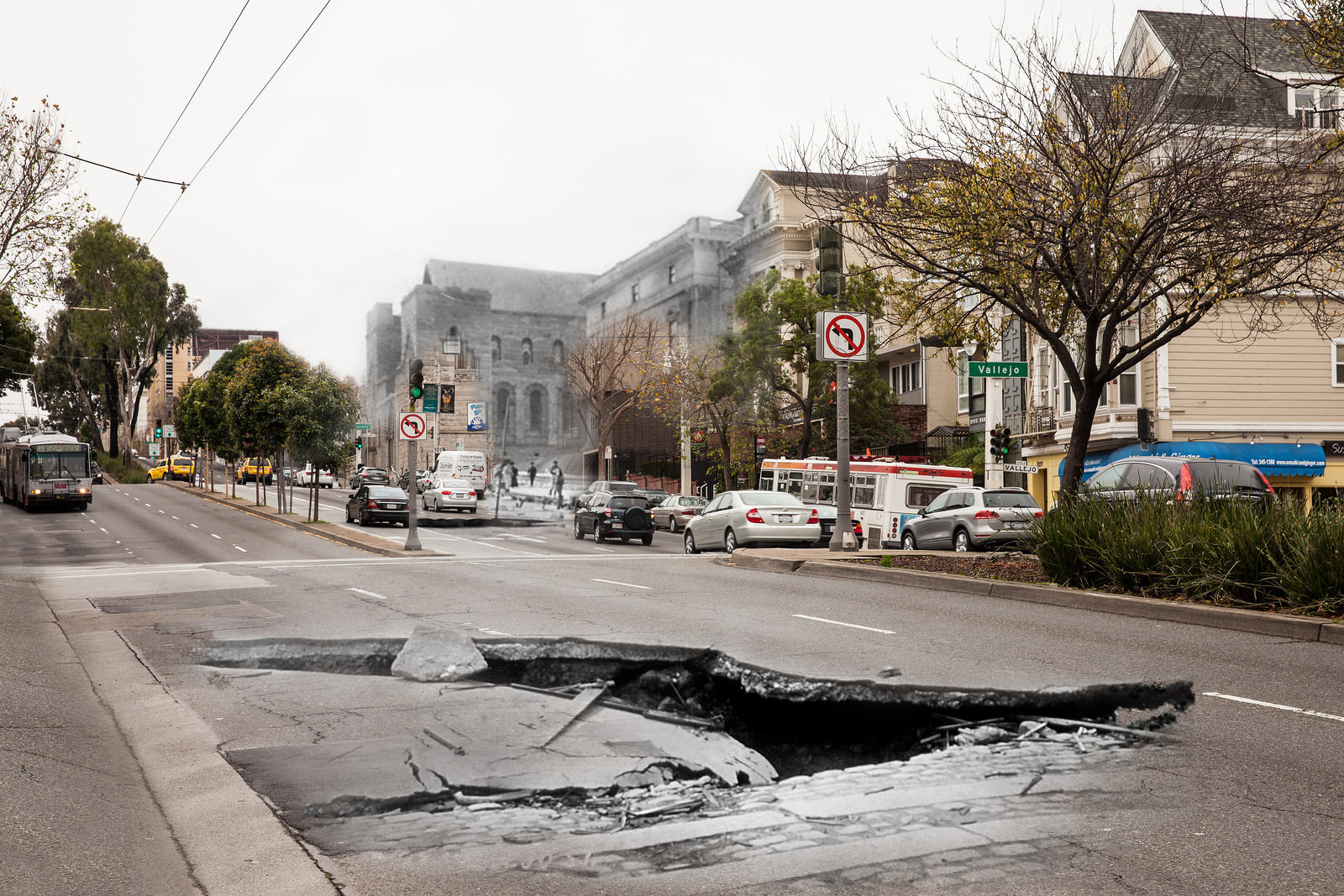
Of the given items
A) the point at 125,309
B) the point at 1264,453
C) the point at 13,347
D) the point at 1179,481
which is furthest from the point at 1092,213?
the point at 125,309

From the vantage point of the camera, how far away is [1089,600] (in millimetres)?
12656

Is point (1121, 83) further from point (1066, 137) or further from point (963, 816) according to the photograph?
point (963, 816)

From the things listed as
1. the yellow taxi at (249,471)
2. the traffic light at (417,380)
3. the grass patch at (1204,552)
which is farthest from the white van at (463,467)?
the yellow taxi at (249,471)

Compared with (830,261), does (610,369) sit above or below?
below

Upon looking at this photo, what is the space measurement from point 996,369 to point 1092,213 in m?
5.04

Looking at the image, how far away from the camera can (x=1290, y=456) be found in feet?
103

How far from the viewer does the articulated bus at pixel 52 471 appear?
45.2 meters

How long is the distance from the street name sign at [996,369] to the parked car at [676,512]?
1911 centimetres

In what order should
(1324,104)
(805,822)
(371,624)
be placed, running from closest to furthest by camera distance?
(805,822) < (371,624) < (1324,104)

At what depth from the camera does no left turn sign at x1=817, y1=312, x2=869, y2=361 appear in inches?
797

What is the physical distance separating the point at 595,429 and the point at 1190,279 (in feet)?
88.6

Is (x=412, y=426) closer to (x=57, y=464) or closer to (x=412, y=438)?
(x=412, y=438)

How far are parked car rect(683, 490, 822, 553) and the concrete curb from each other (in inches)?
212

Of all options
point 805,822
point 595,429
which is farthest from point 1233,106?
point 595,429
